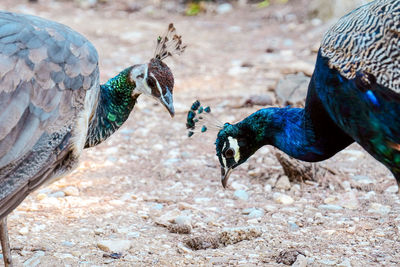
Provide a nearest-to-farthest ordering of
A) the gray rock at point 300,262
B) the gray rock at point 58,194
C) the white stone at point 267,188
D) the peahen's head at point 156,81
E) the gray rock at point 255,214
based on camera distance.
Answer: the gray rock at point 300,262 < the peahen's head at point 156,81 < the gray rock at point 255,214 < the gray rock at point 58,194 < the white stone at point 267,188

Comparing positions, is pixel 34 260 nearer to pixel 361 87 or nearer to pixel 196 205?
pixel 196 205

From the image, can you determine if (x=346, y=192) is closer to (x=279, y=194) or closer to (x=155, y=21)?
(x=279, y=194)

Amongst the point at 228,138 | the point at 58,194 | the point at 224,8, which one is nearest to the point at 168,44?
the point at 228,138

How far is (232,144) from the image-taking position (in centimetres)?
336

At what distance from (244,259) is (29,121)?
1.21 m

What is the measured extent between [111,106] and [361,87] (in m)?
1.32

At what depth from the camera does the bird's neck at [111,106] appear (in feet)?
10.7

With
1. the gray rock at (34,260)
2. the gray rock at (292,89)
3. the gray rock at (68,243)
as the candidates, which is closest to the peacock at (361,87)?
the gray rock at (68,243)

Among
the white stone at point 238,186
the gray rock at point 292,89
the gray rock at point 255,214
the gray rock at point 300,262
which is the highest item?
the gray rock at point 292,89

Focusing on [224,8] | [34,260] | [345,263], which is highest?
[224,8]

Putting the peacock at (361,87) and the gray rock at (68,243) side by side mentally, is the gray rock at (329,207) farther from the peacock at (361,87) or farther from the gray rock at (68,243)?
the gray rock at (68,243)

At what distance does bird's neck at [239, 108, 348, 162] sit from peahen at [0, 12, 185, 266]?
2.92ft

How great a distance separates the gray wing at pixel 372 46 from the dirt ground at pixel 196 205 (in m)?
0.93

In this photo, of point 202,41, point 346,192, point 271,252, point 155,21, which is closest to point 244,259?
point 271,252
